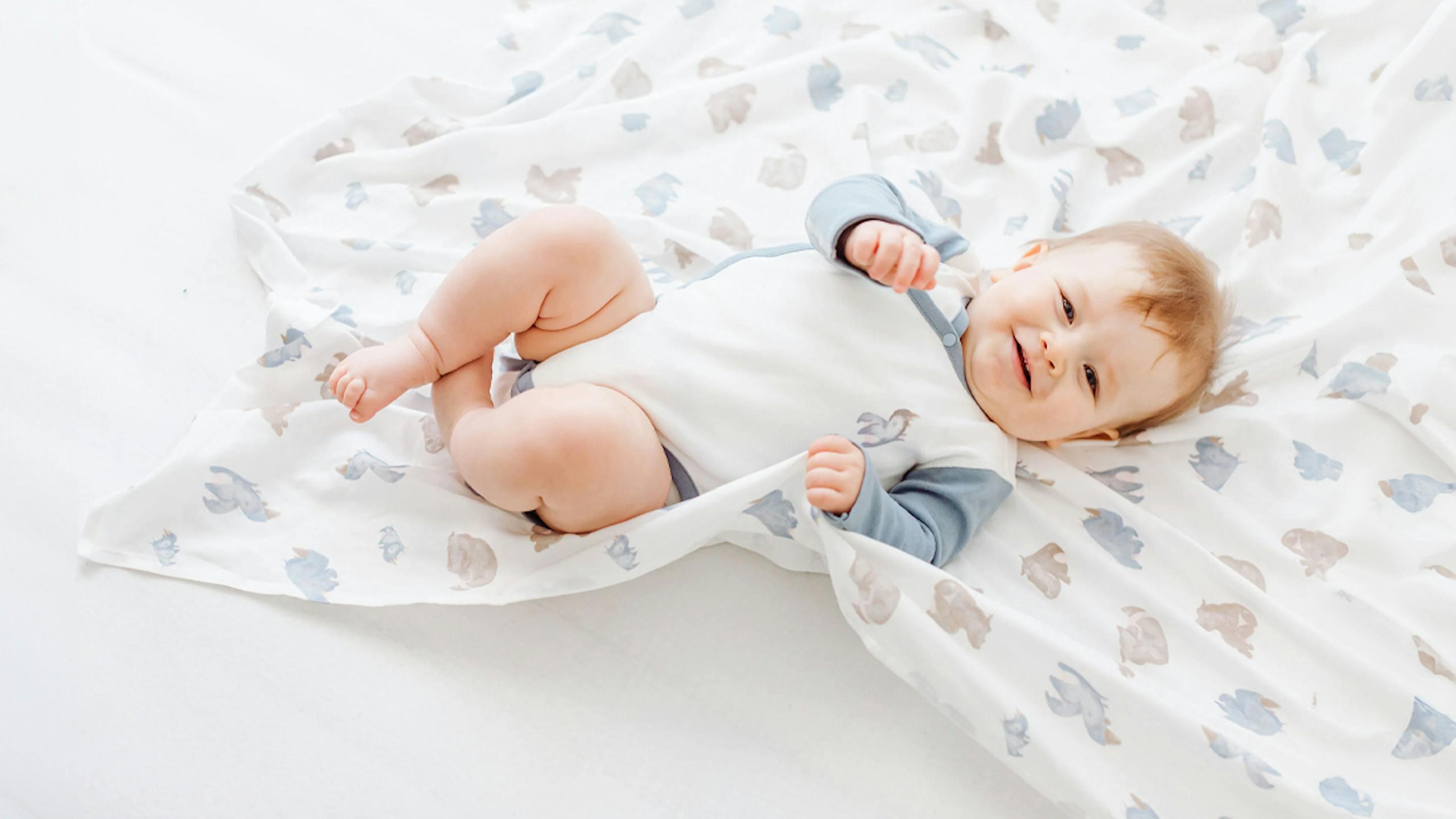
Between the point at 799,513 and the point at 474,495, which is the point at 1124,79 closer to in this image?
the point at 799,513

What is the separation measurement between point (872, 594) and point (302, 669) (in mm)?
570

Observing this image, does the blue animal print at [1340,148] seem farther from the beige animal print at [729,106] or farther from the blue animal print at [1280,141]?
the beige animal print at [729,106]

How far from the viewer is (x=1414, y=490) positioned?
1117mm

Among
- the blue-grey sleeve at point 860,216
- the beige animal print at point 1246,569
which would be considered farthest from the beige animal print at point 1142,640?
the blue-grey sleeve at point 860,216

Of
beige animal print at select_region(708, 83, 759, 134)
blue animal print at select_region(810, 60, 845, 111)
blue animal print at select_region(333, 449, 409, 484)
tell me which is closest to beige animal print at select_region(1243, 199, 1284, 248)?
Result: blue animal print at select_region(810, 60, 845, 111)

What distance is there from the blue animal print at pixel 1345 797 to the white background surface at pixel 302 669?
26 centimetres

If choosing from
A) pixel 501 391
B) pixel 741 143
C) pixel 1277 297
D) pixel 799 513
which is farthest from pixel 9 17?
pixel 1277 297

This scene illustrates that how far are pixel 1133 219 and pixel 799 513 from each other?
2.19 feet

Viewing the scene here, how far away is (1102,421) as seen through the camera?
3.59 feet

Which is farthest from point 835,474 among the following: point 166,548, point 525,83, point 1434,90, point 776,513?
point 1434,90

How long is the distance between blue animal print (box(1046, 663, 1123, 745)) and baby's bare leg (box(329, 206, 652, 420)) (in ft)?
2.02

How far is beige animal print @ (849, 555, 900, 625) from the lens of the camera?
977 mm

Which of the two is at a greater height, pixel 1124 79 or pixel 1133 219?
pixel 1124 79

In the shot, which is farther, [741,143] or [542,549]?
[741,143]
